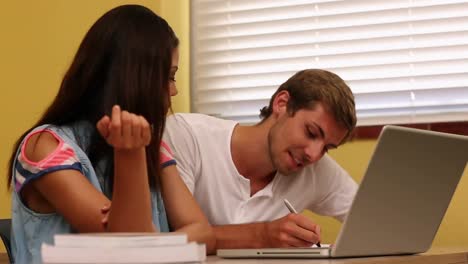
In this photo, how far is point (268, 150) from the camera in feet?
7.22

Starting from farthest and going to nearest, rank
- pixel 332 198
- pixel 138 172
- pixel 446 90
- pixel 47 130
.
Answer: pixel 446 90, pixel 332 198, pixel 47 130, pixel 138 172

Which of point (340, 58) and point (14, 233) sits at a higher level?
point (340, 58)

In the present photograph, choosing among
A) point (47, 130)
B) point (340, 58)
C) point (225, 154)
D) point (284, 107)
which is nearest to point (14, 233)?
point (47, 130)

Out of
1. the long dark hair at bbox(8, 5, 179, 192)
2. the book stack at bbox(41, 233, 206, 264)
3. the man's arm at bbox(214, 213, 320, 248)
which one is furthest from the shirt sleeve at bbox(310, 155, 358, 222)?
the book stack at bbox(41, 233, 206, 264)

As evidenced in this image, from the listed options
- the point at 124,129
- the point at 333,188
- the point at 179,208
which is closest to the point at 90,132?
the point at 179,208

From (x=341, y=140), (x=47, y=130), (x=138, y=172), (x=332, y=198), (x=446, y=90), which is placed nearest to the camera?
(x=138, y=172)

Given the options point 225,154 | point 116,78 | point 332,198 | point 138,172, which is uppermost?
point 116,78

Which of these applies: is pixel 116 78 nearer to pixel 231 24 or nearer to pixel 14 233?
pixel 14 233

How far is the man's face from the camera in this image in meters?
2.12

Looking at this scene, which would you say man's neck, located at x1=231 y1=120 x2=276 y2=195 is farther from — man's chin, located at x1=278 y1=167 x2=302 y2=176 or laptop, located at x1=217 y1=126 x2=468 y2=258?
laptop, located at x1=217 y1=126 x2=468 y2=258

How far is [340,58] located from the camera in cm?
262

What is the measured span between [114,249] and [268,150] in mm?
1210

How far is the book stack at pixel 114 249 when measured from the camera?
3.34ft

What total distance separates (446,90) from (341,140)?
0.55 m
